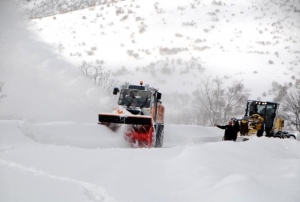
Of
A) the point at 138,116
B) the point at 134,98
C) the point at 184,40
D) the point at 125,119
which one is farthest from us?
the point at 184,40

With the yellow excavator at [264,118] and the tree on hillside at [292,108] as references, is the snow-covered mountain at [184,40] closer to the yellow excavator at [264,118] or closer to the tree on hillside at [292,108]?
the tree on hillside at [292,108]

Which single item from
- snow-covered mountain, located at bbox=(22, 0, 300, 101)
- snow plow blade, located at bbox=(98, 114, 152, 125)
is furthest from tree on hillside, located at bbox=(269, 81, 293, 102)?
snow plow blade, located at bbox=(98, 114, 152, 125)

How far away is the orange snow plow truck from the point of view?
1579 centimetres

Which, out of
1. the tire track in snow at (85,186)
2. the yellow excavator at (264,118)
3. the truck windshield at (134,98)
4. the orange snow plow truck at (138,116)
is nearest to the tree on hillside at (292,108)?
the yellow excavator at (264,118)

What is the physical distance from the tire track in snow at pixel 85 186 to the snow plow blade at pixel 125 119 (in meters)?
6.35

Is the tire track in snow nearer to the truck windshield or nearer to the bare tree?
the truck windshield

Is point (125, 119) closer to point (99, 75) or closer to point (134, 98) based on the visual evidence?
point (134, 98)

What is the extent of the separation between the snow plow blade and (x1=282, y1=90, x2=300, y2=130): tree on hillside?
870 inches

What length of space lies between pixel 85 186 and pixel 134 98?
9.40 meters

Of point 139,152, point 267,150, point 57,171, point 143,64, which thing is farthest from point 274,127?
point 143,64

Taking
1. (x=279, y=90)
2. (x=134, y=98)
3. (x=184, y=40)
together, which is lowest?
(x=134, y=98)

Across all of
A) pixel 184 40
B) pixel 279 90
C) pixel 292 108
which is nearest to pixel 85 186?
pixel 292 108

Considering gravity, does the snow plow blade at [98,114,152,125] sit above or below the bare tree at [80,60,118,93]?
below

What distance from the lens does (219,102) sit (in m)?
35.6
